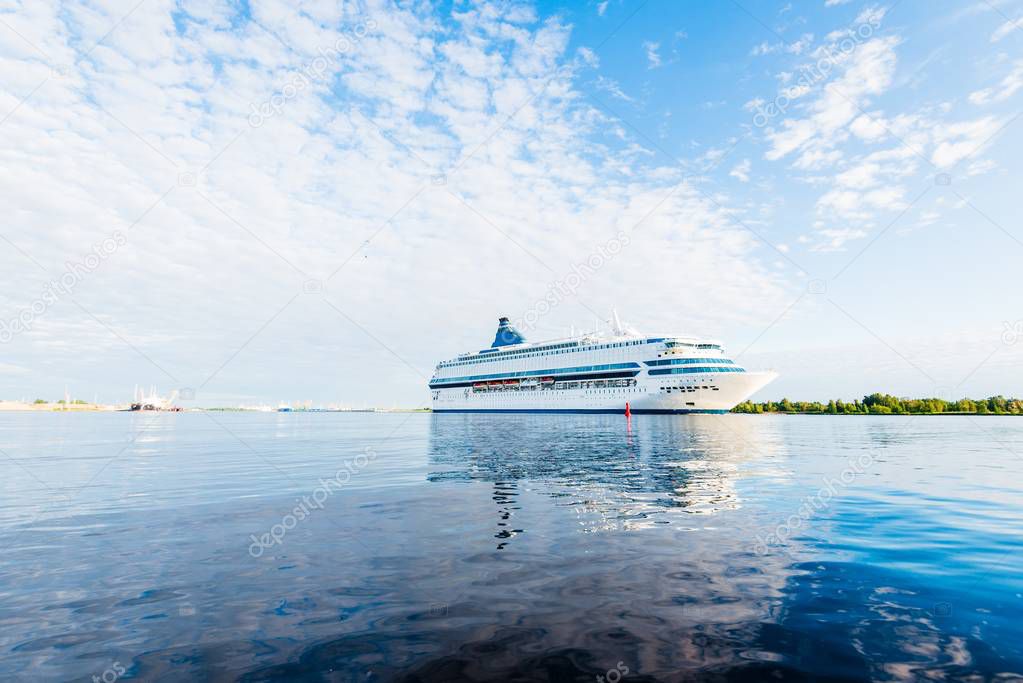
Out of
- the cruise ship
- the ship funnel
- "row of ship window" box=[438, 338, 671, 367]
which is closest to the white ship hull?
the cruise ship

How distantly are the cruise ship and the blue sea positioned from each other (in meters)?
75.0

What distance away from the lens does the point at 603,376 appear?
100 m

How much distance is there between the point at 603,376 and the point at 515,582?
9469 centimetres

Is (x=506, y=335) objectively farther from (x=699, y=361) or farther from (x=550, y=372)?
(x=699, y=361)

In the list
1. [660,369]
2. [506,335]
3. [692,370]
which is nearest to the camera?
[692,370]

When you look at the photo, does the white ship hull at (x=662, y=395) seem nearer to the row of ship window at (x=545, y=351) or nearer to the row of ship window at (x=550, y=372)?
the row of ship window at (x=550, y=372)

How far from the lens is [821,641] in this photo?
209 inches

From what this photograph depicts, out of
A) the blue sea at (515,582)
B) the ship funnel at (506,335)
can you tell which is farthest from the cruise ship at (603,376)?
the blue sea at (515,582)

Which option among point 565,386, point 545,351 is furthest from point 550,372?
point 545,351

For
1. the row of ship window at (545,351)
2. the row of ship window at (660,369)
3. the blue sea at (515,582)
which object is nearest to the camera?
the blue sea at (515,582)

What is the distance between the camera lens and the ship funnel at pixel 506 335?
131375 millimetres

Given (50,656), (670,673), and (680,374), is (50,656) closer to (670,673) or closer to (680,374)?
(670,673)

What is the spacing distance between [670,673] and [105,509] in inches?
568

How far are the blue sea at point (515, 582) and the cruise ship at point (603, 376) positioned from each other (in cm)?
7497
